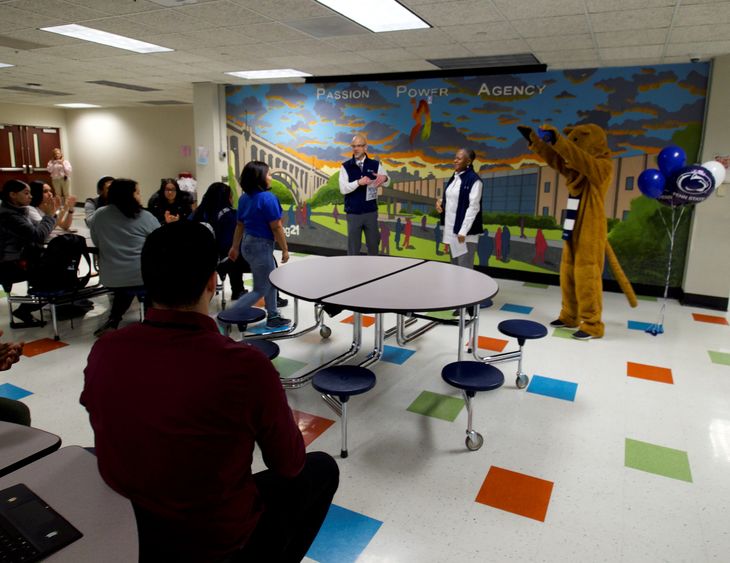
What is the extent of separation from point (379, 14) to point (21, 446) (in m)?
4.44

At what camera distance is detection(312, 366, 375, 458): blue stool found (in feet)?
8.93

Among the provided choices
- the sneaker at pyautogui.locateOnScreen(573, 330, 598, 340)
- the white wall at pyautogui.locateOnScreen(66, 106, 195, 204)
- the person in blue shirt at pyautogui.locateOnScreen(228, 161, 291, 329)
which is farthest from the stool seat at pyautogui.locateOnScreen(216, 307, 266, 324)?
the white wall at pyautogui.locateOnScreen(66, 106, 195, 204)

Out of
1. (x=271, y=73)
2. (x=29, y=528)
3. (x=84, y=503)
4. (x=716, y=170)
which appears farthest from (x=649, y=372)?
(x=271, y=73)

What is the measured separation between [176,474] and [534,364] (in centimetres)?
351

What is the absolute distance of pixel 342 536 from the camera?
229 centimetres

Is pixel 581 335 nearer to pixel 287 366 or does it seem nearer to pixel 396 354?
pixel 396 354

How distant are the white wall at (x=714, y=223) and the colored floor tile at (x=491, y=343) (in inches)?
115

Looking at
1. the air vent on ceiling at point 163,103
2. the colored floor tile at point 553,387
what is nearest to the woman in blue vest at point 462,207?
the colored floor tile at point 553,387

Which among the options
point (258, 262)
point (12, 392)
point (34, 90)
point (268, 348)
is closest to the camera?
point (268, 348)

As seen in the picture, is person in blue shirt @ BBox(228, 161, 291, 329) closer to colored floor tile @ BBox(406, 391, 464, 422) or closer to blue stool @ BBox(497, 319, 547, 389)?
colored floor tile @ BBox(406, 391, 464, 422)

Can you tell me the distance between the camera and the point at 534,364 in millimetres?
4242

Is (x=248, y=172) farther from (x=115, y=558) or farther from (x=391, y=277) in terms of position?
(x=115, y=558)

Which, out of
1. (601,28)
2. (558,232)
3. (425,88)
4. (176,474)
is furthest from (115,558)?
(425,88)

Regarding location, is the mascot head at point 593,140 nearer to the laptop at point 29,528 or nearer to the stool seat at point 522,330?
the stool seat at point 522,330
